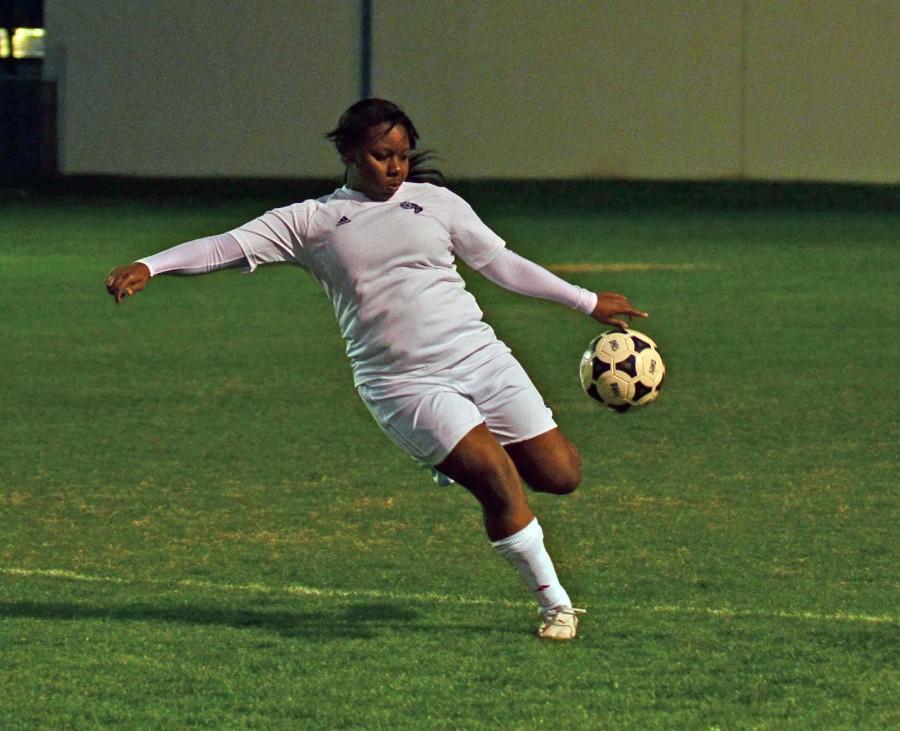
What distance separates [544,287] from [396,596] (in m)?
1.34

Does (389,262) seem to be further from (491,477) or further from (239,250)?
(491,477)

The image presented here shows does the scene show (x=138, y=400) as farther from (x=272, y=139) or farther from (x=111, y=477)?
(x=272, y=139)

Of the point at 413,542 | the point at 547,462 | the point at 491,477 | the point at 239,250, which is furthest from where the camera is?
the point at 413,542

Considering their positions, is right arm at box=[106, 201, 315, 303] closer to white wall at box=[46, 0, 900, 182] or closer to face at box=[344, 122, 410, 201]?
face at box=[344, 122, 410, 201]

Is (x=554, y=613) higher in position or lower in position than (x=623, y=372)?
lower

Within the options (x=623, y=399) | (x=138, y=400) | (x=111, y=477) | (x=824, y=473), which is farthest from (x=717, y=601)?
(x=138, y=400)

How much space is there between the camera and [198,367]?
14594mm

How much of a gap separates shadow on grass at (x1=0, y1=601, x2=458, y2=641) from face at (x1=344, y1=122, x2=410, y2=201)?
1.45 metres

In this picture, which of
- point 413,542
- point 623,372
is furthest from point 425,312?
point 413,542

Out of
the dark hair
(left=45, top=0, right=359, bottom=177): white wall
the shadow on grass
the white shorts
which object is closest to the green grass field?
the shadow on grass

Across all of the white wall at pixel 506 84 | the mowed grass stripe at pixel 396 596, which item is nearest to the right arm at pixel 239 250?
the mowed grass stripe at pixel 396 596

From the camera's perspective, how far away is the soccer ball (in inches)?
292

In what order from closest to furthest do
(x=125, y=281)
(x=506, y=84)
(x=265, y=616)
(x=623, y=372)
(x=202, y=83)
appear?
(x=125, y=281) → (x=265, y=616) → (x=623, y=372) → (x=506, y=84) → (x=202, y=83)

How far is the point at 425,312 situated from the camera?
21.9 feet
